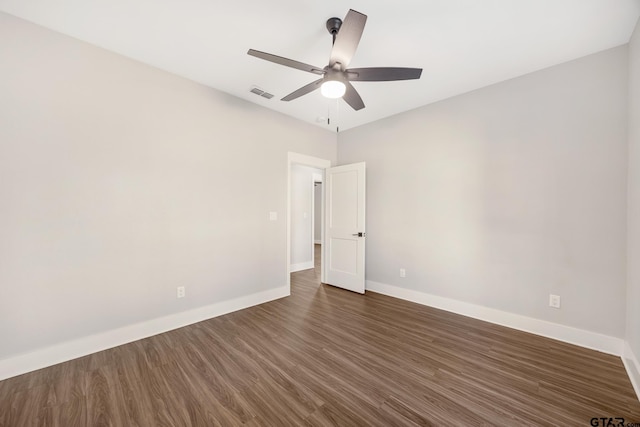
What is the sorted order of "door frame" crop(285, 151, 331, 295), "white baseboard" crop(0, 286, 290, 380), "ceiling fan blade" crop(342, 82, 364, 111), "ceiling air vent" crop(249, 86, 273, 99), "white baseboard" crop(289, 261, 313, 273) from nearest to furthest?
"white baseboard" crop(0, 286, 290, 380)
"ceiling fan blade" crop(342, 82, 364, 111)
"ceiling air vent" crop(249, 86, 273, 99)
"door frame" crop(285, 151, 331, 295)
"white baseboard" crop(289, 261, 313, 273)

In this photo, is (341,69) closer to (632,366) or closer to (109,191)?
(109,191)

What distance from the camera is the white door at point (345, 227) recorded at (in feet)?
13.2

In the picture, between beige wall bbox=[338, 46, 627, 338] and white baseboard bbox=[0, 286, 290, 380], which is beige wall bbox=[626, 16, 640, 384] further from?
white baseboard bbox=[0, 286, 290, 380]

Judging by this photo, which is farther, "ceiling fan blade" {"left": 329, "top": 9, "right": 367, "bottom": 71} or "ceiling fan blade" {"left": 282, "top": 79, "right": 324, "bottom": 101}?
"ceiling fan blade" {"left": 282, "top": 79, "right": 324, "bottom": 101}

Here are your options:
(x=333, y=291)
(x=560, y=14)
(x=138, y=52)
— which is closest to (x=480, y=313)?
(x=333, y=291)

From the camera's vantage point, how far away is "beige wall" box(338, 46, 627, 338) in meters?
2.32

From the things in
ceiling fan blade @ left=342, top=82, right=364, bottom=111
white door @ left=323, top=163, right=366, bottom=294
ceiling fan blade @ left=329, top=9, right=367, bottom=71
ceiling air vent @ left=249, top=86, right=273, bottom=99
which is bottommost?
white door @ left=323, top=163, right=366, bottom=294

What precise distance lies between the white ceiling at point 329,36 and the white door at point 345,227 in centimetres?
168

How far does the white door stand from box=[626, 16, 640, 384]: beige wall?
270cm

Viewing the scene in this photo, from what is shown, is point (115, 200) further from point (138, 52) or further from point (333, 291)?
point (333, 291)

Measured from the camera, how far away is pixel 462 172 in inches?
126

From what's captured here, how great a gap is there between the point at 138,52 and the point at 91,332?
268 cm

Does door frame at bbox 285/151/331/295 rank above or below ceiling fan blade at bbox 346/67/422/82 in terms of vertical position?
below

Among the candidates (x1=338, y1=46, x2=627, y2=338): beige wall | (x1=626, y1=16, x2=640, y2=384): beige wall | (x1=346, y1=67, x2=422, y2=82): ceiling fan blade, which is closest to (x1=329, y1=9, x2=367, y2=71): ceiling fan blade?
(x1=346, y1=67, x2=422, y2=82): ceiling fan blade
